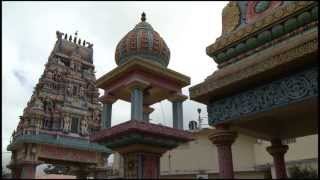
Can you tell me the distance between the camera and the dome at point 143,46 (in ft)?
47.5

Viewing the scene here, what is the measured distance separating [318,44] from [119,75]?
915 cm

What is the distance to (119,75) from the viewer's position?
1396 centimetres

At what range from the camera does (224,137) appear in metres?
7.19

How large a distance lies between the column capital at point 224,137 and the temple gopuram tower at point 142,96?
4.97 metres

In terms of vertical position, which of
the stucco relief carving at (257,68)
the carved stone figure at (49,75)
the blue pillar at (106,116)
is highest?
the carved stone figure at (49,75)

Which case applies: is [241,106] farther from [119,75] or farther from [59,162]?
[59,162]

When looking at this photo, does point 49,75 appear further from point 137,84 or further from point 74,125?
point 137,84

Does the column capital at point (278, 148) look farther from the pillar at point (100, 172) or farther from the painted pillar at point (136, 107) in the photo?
the pillar at point (100, 172)

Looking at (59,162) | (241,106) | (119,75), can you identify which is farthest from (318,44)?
(59,162)

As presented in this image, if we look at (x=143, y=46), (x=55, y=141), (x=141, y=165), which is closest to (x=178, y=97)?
(x=143, y=46)

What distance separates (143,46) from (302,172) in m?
13.7

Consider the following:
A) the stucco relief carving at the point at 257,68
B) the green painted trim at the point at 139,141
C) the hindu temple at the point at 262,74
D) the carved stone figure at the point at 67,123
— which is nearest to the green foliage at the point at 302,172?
the green painted trim at the point at 139,141

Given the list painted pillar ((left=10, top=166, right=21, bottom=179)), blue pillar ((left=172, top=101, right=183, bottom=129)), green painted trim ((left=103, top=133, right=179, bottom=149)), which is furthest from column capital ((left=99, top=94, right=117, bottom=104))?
painted pillar ((left=10, top=166, right=21, bottom=179))

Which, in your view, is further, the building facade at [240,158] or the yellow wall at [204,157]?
the yellow wall at [204,157]
